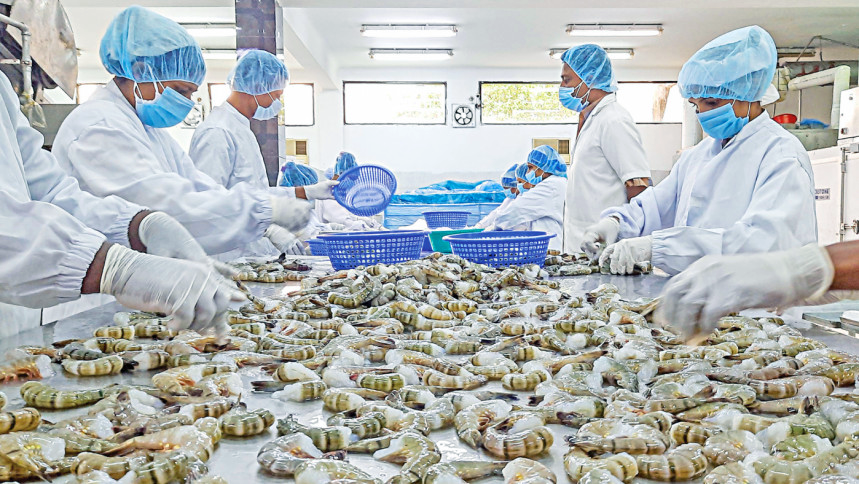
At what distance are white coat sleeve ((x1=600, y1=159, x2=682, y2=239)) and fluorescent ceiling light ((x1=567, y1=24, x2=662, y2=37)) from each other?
7.38 meters

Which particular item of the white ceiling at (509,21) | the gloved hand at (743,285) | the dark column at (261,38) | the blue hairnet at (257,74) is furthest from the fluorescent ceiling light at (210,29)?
the gloved hand at (743,285)

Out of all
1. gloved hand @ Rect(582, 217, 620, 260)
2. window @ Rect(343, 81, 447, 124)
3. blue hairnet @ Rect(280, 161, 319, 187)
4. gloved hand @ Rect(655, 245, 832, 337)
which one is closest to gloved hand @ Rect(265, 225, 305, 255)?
gloved hand @ Rect(582, 217, 620, 260)

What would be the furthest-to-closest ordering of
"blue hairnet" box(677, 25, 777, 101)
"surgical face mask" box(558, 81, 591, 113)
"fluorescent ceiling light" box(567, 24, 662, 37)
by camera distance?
"fluorescent ceiling light" box(567, 24, 662, 37)
"surgical face mask" box(558, 81, 591, 113)
"blue hairnet" box(677, 25, 777, 101)

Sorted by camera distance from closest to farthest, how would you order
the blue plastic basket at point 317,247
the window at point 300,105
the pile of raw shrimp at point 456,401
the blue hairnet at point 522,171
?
the pile of raw shrimp at point 456,401, the blue plastic basket at point 317,247, the blue hairnet at point 522,171, the window at point 300,105

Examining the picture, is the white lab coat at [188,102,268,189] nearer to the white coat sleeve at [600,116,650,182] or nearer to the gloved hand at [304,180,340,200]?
the gloved hand at [304,180,340,200]

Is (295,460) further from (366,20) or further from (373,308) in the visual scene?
(366,20)

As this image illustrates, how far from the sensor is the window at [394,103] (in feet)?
42.7

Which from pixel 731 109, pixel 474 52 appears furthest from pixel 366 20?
pixel 731 109

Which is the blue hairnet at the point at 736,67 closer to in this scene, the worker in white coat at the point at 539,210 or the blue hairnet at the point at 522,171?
the worker in white coat at the point at 539,210

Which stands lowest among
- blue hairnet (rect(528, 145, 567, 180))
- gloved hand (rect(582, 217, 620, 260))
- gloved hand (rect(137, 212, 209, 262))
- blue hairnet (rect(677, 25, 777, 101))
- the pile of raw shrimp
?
the pile of raw shrimp

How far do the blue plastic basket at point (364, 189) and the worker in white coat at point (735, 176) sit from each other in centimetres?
150

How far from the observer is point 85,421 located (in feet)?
3.53

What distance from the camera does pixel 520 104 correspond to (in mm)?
13062

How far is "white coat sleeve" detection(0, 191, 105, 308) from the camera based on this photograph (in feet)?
4.21
